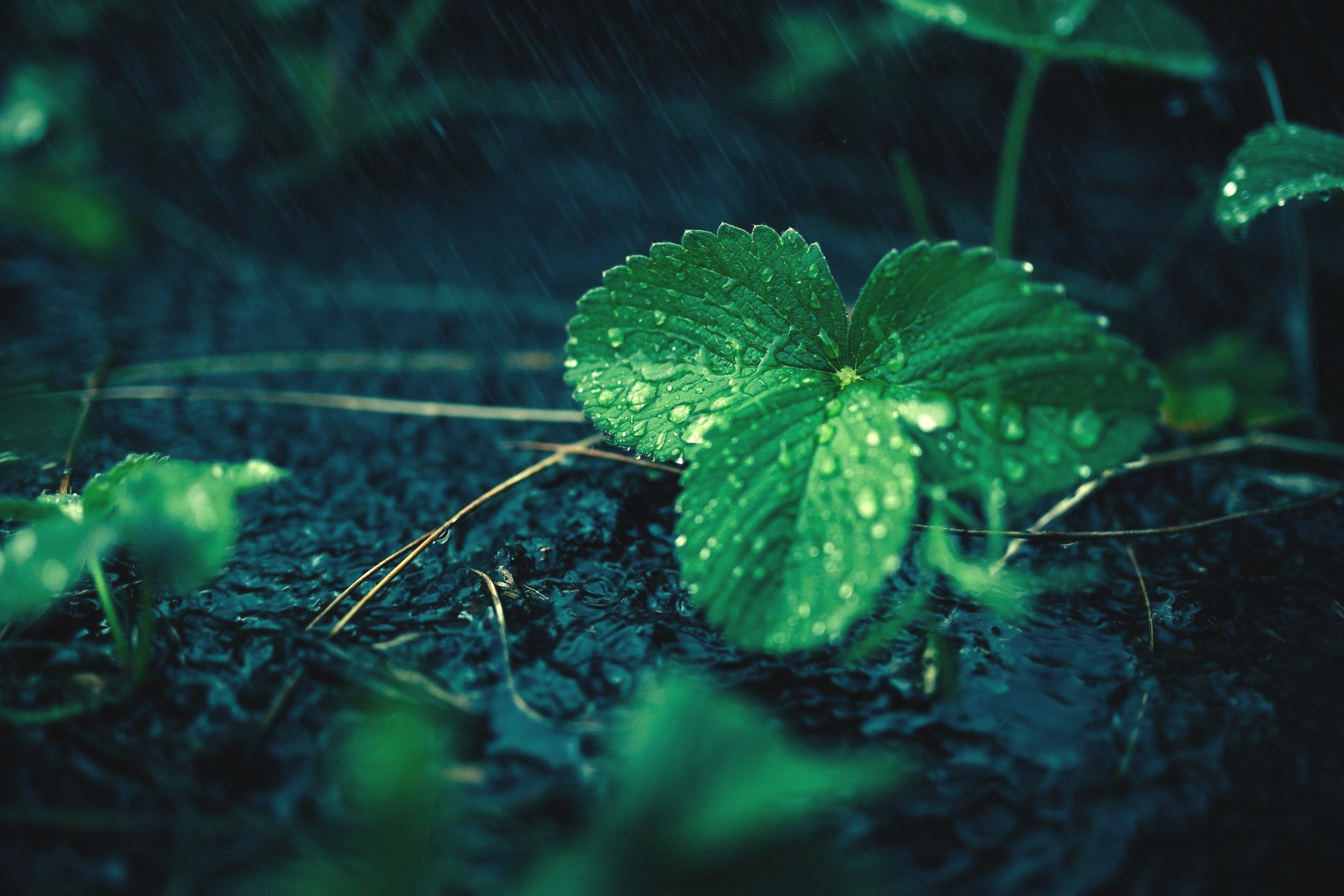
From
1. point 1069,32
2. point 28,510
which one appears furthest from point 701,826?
point 1069,32

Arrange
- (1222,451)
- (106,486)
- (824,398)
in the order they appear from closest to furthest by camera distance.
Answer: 1. (106,486)
2. (824,398)
3. (1222,451)

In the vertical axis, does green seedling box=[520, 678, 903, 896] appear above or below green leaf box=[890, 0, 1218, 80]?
below

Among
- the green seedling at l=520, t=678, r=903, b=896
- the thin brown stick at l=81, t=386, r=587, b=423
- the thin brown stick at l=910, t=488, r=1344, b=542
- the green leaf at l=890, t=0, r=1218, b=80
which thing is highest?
the green leaf at l=890, t=0, r=1218, b=80

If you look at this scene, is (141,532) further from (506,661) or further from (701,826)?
(701,826)

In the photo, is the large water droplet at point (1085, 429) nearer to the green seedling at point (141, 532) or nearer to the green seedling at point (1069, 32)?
the green seedling at point (1069, 32)

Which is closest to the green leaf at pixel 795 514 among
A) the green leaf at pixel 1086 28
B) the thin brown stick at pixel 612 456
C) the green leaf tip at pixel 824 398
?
the green leaf tip at pixel 824 398

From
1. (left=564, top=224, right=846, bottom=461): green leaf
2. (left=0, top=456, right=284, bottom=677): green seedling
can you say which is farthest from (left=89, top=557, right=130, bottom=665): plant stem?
(left=564, top=224, right=846, bottom=461): green leaf

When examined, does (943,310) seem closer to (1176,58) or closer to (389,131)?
(1176,58)

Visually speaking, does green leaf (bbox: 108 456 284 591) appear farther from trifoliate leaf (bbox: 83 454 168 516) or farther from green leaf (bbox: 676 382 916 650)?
green leaf (bbox: 676 382 916 650)
